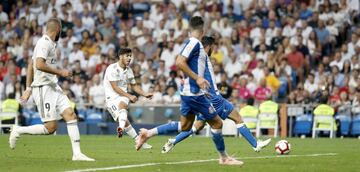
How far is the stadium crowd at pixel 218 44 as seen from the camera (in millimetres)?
32000

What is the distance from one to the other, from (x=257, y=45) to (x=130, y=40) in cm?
465

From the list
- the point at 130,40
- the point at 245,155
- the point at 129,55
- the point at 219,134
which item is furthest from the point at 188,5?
the point at 219,134

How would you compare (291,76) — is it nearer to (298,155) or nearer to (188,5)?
(188,5)

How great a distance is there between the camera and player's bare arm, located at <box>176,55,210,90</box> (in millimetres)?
15133

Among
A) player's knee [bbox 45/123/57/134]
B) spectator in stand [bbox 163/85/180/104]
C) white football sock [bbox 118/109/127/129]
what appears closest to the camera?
player's knee [bbox 45/123/57/134]

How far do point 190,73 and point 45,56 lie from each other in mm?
2725

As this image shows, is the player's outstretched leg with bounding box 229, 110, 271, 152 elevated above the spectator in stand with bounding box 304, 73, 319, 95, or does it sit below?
below

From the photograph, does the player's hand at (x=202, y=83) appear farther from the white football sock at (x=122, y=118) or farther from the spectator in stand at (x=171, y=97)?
the spectator in stand at (x=171, y=97)

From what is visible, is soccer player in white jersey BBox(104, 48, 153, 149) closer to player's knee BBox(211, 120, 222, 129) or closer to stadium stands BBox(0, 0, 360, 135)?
player's knee BBox(211, 120, 222, 129)

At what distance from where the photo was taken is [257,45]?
33.8 metres

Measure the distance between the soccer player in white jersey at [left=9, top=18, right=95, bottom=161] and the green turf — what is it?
498 millimetres

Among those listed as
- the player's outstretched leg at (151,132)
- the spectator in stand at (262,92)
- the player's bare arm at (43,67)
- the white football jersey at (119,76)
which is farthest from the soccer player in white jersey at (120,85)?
the spectator in stand at (262,92)

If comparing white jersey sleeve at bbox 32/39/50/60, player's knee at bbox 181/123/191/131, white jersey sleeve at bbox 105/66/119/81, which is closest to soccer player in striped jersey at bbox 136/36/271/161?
player's knee at bbox 181/123/191/131

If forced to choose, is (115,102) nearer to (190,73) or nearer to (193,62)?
(193,62)
